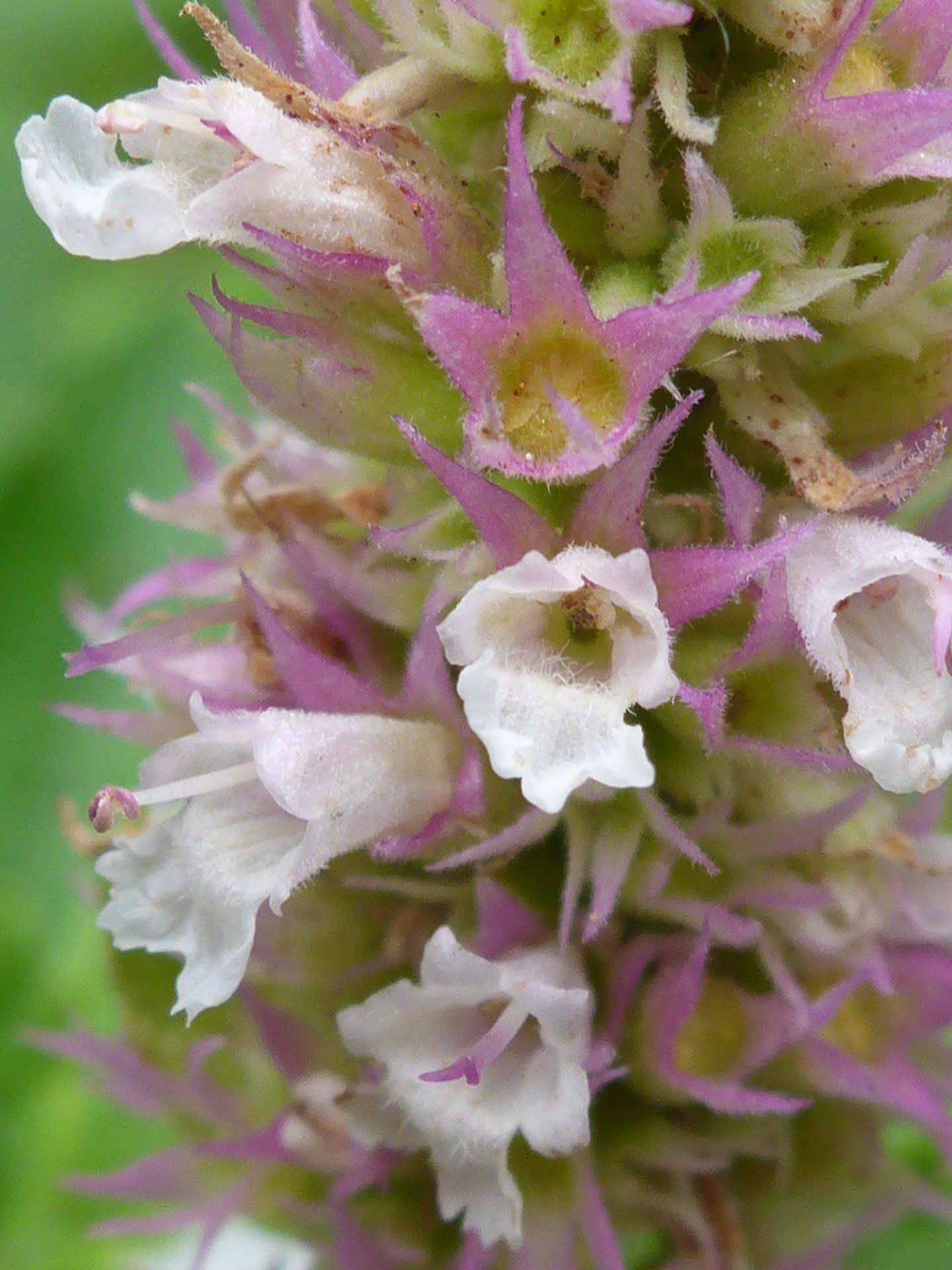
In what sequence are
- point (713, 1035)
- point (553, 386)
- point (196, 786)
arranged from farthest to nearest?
point (713, 1035) < point (196, 786) < point (553, 386)

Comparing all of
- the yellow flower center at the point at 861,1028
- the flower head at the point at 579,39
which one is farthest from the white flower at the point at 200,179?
the yellow flower center at the point at 861,1028

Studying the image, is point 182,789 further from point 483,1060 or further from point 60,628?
point 60,628

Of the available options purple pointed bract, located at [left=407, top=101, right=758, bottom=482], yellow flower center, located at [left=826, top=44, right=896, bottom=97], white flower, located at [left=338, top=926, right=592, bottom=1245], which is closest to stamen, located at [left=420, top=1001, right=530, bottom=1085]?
white flower, located at [left=338, top=926, right=592, bottom=1245]

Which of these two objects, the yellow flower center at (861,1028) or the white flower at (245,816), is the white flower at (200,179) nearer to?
the white flower at (245,816)

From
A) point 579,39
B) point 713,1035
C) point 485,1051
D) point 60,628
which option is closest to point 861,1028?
point 713,1035

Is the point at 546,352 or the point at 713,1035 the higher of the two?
the point at 546,352

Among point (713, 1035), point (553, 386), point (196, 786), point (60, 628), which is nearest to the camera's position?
point (553, 386)
